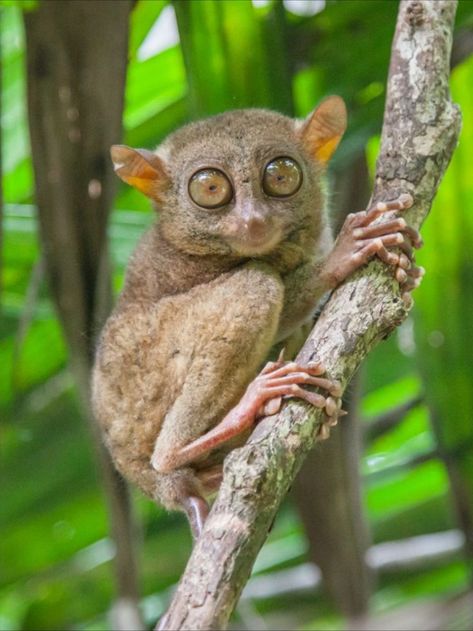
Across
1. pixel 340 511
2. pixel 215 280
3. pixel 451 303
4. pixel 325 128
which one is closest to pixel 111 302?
pixel 215 280

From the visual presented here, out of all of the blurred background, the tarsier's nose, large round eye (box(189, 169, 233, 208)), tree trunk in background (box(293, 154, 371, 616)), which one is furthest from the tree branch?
tree trunk in background (box(293, 154, 371, 616))

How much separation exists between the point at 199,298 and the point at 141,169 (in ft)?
1.67

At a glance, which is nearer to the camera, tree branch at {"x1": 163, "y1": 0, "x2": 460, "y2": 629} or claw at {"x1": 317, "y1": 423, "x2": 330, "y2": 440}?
tree branch at {"x1": 163, "y1": 0, "x2": 460, "y2": 629}

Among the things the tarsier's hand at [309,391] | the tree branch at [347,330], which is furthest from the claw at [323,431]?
the tree branch at [347,330]

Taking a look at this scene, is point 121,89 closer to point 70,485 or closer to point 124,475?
point 124,475

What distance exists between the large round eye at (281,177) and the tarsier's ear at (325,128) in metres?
0.21

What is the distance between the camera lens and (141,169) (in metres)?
3.47

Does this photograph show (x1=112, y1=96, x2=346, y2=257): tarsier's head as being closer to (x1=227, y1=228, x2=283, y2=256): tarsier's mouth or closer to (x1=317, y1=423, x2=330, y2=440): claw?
(x1=227, y1=228, x2=283, y2=256): tarsier's mouth

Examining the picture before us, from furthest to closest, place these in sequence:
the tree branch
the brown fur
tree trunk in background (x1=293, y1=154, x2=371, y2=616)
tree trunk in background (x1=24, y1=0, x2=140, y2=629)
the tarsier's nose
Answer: tree trunk in background (x1=293, y1=154, x2=371, y2=616), tree trunk in background (x1=24, y1=0, x2=140, y2=629), the tarsier's nose, the brown fur, the tree branch

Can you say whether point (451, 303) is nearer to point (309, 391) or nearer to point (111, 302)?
point (111, 302)

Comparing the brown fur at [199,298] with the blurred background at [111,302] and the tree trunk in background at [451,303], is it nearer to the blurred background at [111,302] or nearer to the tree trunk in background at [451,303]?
the blurred background at [111,302]

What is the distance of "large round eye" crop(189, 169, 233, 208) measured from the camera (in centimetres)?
334

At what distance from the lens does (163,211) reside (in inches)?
139

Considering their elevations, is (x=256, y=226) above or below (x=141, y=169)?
below
